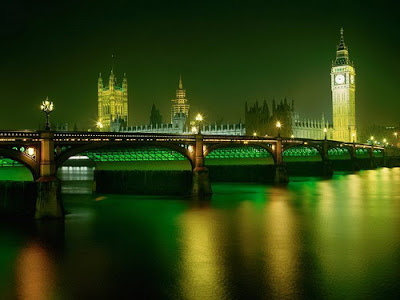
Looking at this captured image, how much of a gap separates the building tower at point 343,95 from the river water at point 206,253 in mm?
121806

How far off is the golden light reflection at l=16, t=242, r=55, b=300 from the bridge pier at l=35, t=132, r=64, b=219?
6363 mm

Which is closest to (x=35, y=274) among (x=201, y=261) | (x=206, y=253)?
(x=201, y=261)

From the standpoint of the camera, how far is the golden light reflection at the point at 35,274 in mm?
15469

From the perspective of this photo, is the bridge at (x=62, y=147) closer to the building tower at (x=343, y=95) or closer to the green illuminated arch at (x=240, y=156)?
the green illuminated arch at (x=240, y=156)

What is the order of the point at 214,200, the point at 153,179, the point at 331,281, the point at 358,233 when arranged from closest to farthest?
the point at 331,281
the point at 358,233
the point at 214,200
the point at 153,179

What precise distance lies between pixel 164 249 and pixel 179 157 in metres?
27.6

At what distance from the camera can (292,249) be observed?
2133cm

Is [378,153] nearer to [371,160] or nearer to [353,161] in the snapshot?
[371,160]

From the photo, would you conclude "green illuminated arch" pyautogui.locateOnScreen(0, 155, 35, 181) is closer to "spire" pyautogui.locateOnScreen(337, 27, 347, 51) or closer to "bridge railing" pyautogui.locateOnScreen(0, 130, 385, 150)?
"bridge railing" pyautogui.locateOnScreen(0, 130, 385, 150)

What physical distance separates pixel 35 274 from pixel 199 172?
A: 87.7 ft

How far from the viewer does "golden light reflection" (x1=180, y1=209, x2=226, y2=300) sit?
1538 cm

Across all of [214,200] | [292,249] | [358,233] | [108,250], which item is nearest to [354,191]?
[214,200]

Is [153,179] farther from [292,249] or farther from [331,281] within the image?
[331,281]

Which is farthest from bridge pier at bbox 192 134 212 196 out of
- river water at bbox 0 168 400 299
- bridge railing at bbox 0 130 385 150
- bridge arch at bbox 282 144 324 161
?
bridge arch at bbox 282 144 324 161
